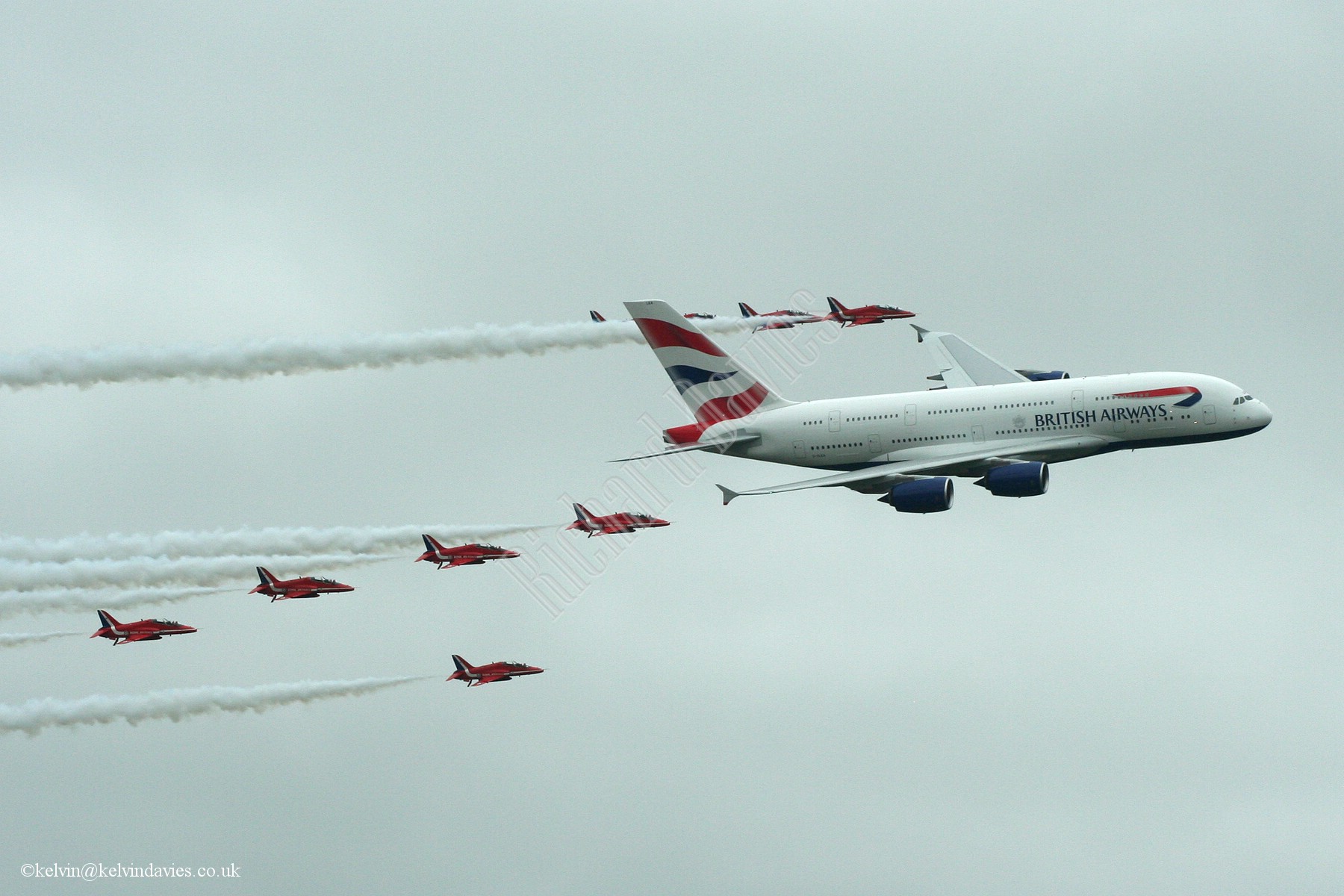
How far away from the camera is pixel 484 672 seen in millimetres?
125188

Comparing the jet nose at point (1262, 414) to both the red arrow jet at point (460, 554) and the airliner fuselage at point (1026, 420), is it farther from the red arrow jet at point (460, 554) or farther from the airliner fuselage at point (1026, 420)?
the red arrow jet at point (460, 554)

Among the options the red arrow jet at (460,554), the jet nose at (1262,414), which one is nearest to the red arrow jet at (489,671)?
the red arrow jet at (460,554)

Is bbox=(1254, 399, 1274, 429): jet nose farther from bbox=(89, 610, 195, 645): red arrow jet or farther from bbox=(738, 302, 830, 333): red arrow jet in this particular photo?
bbox=(89, 610, 195, 645): red arrow jet

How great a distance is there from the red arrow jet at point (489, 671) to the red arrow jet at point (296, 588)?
554 inches

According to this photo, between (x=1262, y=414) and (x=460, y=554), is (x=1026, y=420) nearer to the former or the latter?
(x=1262, y=414)

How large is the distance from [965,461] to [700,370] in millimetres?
20972

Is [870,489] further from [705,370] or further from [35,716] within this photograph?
[35,716]

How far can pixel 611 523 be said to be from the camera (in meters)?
117

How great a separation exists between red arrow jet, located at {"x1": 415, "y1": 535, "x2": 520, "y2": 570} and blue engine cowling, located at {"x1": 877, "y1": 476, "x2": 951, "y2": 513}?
25.1 m

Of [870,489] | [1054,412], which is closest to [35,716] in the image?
[870,489]

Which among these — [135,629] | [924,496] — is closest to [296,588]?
[135,629]

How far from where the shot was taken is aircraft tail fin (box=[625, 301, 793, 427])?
406ft

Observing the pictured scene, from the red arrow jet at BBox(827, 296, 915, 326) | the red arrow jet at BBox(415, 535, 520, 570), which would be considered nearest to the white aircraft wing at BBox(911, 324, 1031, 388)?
the red arrow jet at BBox(827, 296, 915, 326)

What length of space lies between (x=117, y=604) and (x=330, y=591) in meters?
13.7
